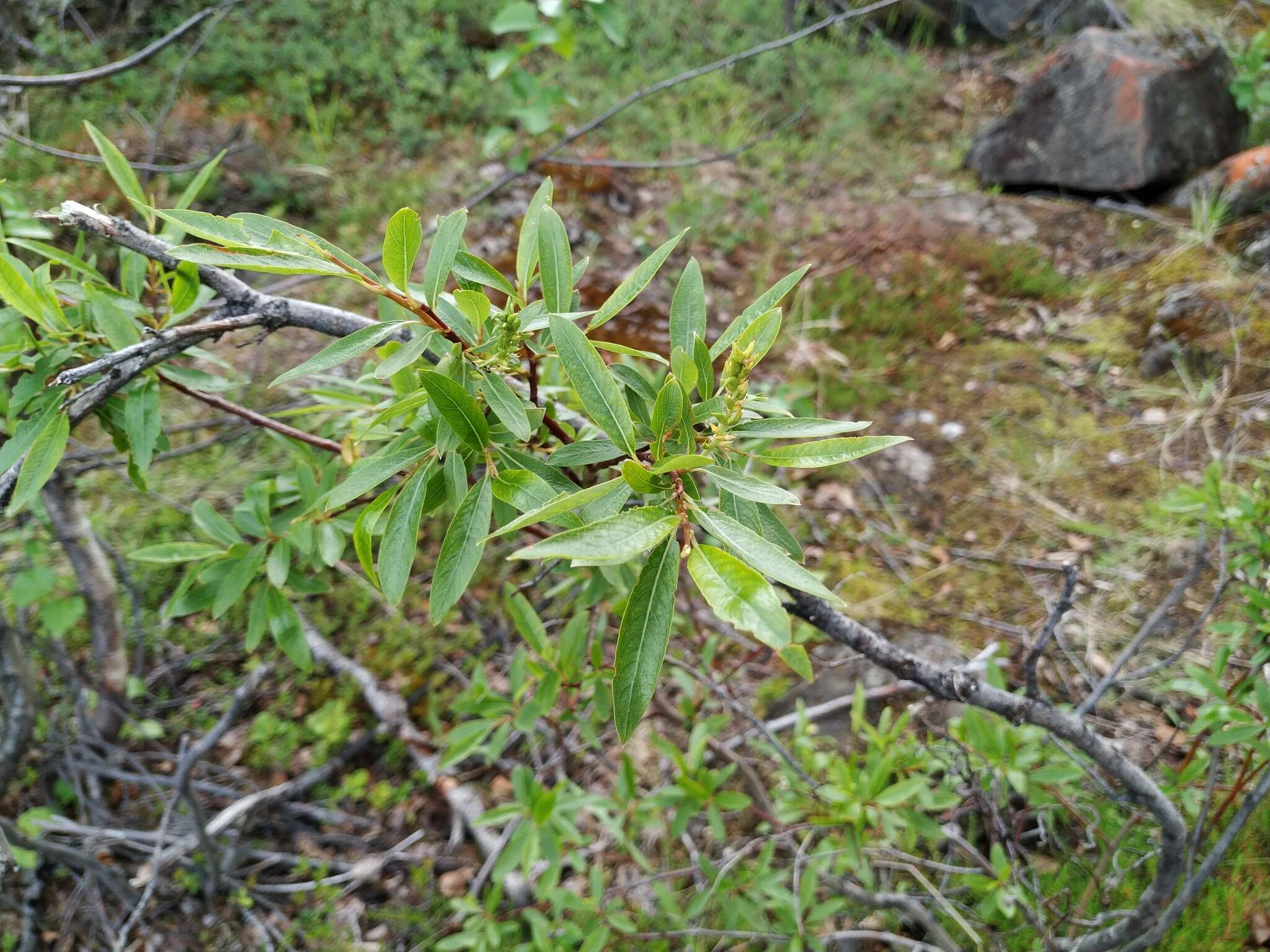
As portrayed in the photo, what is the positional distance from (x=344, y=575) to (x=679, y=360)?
2563 mm

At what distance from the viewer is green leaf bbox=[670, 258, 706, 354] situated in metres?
0.93

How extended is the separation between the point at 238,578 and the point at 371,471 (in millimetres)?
639

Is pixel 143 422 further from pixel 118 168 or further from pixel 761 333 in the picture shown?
pixel 761 333

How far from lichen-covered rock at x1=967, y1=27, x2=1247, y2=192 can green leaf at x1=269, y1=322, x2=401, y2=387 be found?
5.77 metres

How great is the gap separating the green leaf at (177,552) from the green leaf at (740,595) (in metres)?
1.13

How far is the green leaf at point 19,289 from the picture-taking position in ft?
3.13

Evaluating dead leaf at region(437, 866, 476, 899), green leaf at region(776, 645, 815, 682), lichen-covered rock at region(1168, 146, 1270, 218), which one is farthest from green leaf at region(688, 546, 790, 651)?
lichen-covered rock at region(1168, 146, 1270, 218)

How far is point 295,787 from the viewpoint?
90.4 inches

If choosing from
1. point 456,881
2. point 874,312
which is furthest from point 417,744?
point 874,312

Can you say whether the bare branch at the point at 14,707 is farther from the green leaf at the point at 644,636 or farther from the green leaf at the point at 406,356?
the green leaf at the point at 644,636

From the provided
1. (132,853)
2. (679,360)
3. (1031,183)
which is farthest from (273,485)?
(1031,183)

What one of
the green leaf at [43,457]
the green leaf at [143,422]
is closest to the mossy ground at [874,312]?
the green leaf at [143,422]

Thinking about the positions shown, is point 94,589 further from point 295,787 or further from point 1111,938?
point 1111,938

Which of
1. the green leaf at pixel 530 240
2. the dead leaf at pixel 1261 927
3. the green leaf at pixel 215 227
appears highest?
the green leaf at pixel 215 227
